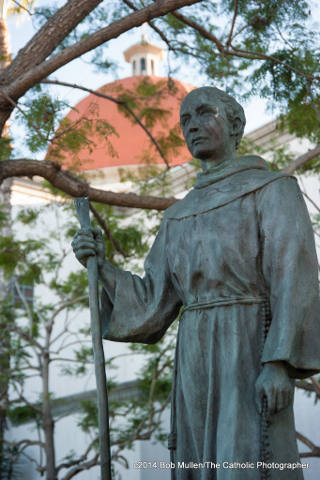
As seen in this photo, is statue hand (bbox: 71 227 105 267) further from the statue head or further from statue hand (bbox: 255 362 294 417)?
statue hand (bbox: 255 362 294 417)

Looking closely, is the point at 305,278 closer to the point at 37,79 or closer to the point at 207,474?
the point at 207,474

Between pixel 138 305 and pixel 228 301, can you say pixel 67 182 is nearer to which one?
pixel 138 305

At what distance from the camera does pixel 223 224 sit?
2912mm

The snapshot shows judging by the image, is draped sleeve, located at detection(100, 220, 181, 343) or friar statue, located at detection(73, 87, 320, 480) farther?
draped sleeve, located at detection(100, 220, 181, 343)

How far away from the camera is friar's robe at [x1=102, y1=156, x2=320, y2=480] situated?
2582 mm

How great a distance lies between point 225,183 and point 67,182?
3.58 metres

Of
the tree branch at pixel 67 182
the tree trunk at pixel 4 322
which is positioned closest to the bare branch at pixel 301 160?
the tree branch at pixel 67 182

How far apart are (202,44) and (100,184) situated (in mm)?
15194

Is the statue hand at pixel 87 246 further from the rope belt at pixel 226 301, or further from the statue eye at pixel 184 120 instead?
the statue eye at pixel 184 120

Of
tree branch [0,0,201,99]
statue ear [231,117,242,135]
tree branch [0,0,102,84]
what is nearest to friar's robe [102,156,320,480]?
statue ear [231,117,242,135]

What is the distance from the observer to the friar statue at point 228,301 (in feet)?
8.41

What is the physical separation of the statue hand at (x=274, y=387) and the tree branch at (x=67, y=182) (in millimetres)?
4083

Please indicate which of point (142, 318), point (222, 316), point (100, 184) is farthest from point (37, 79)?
point (100, 184)

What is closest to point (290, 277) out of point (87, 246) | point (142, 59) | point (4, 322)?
point (87, 246)
